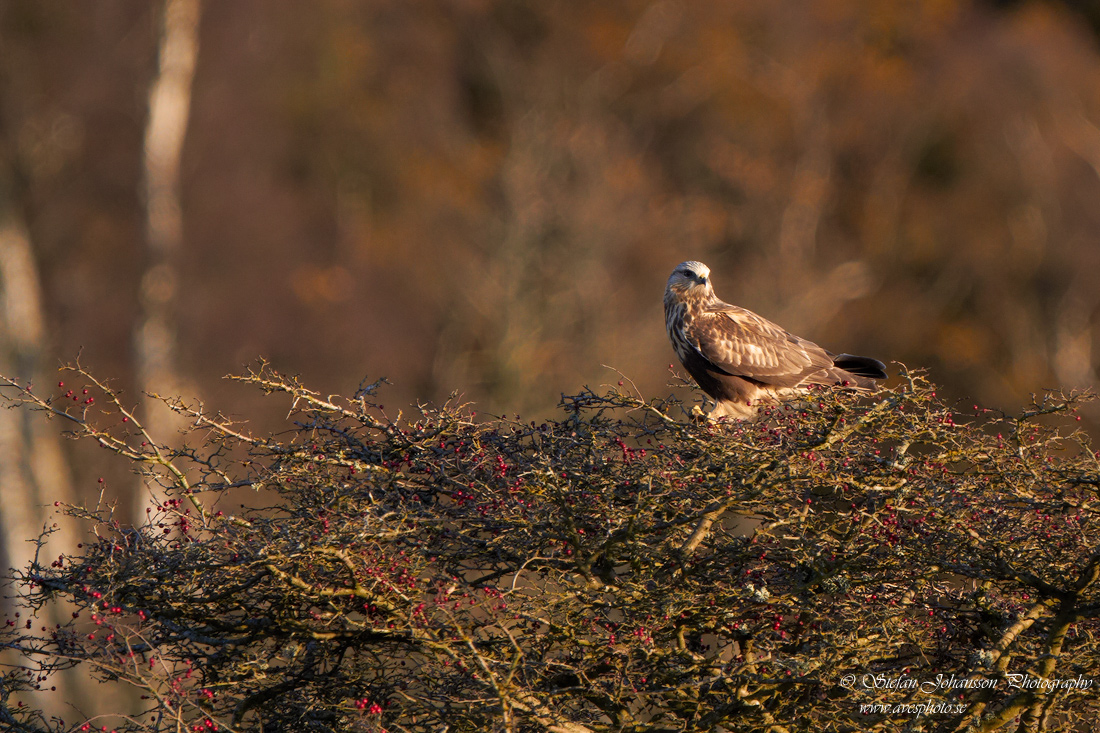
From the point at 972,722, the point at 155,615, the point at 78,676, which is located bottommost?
the point at 972,722

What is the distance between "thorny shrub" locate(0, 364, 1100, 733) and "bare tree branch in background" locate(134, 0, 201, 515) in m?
13.9

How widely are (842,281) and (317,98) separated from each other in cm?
1430

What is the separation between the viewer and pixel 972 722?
5.11 metres

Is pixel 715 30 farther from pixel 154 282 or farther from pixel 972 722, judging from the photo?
pixel 972 722

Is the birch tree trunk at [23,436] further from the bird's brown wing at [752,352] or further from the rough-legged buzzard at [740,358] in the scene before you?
the bird's brown wing at [752,352]

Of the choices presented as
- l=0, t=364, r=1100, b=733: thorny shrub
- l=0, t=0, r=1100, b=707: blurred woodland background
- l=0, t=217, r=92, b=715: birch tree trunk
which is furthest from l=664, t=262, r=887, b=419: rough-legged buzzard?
l=0, t=217, r=92, b=715: birch tree trunk

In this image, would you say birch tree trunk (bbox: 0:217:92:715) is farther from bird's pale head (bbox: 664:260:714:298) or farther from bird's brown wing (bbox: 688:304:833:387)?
bird's brown wing (bbox: 688:304:833:387)

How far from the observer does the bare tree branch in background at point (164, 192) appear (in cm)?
1884

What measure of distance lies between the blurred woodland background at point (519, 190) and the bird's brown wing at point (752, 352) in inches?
302

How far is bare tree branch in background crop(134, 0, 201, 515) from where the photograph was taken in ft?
61.8

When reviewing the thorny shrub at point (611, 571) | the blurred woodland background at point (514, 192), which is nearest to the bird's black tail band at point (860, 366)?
the thorny shrub at point (611, 571)

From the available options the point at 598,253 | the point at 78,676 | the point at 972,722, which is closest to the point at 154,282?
the point at 78,676

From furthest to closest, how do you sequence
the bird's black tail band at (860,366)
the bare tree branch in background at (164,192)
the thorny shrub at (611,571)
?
the bare tree branch in background at (164,192) → the bird's black tail band at (860,366) → the thorny shrub at (611,571)

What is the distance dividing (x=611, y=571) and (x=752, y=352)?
2.79 m
